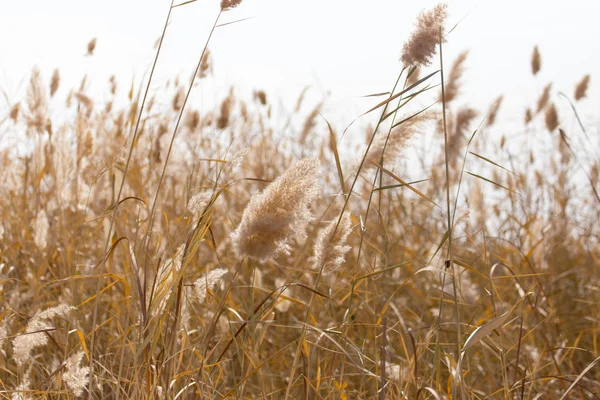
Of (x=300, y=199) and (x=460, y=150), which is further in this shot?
(x=460, y=150)

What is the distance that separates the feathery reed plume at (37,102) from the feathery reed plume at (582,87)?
258 centimetres

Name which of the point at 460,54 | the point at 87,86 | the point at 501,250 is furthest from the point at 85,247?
the point at 501,250

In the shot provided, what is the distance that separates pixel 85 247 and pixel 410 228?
1485 mm

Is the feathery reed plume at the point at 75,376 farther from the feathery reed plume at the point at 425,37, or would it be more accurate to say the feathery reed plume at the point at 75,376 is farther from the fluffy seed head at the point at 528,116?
the fluffy seed head at the point at 528,116

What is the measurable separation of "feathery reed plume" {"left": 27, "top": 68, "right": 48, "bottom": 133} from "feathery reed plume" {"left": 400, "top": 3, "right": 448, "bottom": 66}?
177cm

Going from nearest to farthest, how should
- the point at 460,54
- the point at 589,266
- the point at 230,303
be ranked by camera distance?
the point at 230,303
the point at 460,54
the point at 589,266

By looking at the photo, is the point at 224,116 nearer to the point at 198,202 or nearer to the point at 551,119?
the point at 551,119

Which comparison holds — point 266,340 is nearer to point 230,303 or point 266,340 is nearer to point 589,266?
point 230,303

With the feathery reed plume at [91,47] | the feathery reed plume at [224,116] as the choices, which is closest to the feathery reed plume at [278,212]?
the feathery reed plume at [224,116]

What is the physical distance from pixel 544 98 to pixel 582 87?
0.62 feet

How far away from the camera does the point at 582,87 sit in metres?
3.57

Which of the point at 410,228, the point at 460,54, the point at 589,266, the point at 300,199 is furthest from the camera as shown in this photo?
the point at 589,266

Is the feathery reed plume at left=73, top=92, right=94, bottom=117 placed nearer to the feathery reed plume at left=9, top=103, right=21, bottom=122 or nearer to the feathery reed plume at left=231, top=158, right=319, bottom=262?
the feathery reed plume at left=9, top=103, right=21, bottom=122

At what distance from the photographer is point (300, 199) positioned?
3.46 ft
